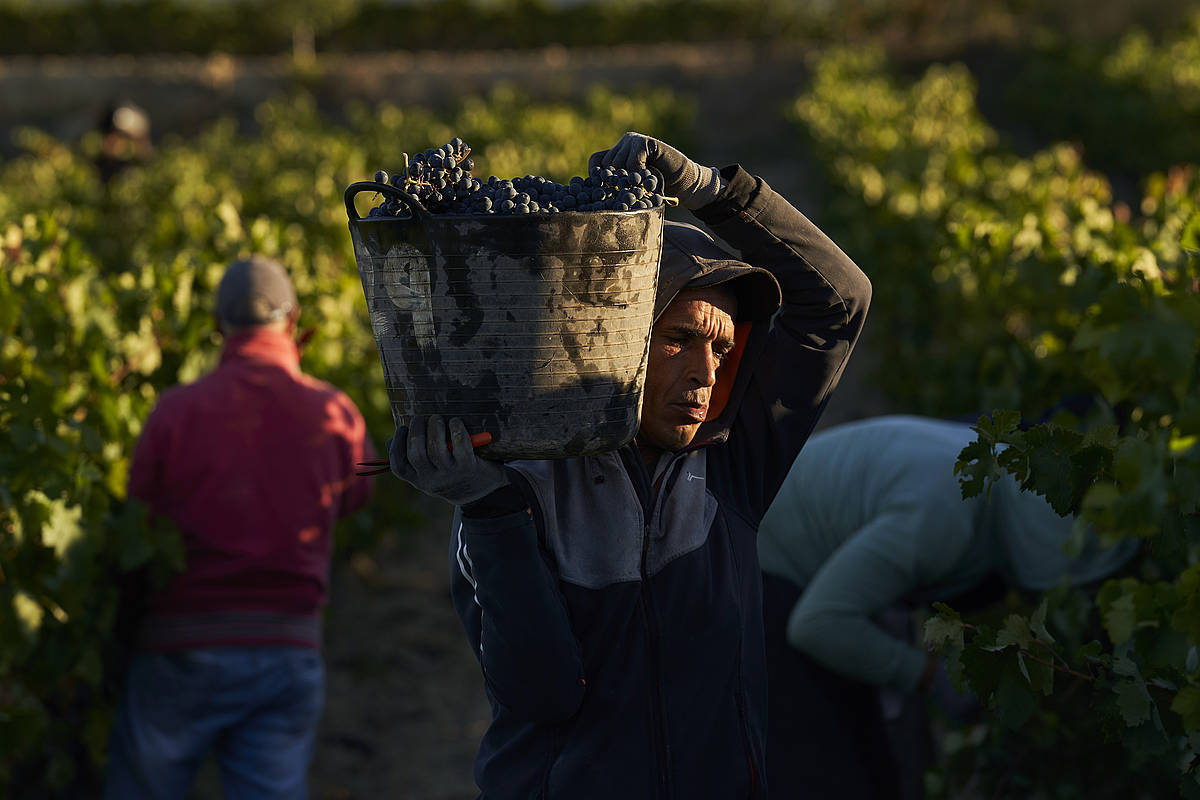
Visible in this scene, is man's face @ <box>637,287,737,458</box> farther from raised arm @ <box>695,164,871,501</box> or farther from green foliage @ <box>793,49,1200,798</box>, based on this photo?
green foliage @ <box>793,49,1200,798</box>

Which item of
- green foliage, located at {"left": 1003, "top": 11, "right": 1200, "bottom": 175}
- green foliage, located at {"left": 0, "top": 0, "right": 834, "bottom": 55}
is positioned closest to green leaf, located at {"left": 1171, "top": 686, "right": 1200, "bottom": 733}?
green foliage, located at {"left": 1003, "top": 11, "right": 1200, "bottom": 175}

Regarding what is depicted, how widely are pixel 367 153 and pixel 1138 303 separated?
14.0m

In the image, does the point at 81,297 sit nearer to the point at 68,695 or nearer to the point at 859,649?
the point at 68,695

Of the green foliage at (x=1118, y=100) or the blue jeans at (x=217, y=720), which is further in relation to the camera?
the green foliage at (x=1118, y=100)

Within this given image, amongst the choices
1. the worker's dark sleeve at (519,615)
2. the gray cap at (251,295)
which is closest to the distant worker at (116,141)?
the gray cap at (251,295)

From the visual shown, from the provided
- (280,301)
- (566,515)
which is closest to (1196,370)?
(566,515)

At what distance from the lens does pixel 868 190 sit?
805cm

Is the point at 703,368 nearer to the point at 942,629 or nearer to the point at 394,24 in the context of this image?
the point at 942,629

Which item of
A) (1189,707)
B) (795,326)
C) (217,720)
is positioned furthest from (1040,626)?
(217,720)

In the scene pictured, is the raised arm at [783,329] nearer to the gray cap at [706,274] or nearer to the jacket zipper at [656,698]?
the gray cap at [706,274]

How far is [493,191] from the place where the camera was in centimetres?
172

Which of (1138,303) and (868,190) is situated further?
(868,190)

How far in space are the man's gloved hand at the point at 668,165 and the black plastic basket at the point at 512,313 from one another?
103 mm

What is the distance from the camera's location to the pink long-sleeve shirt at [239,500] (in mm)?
3574
